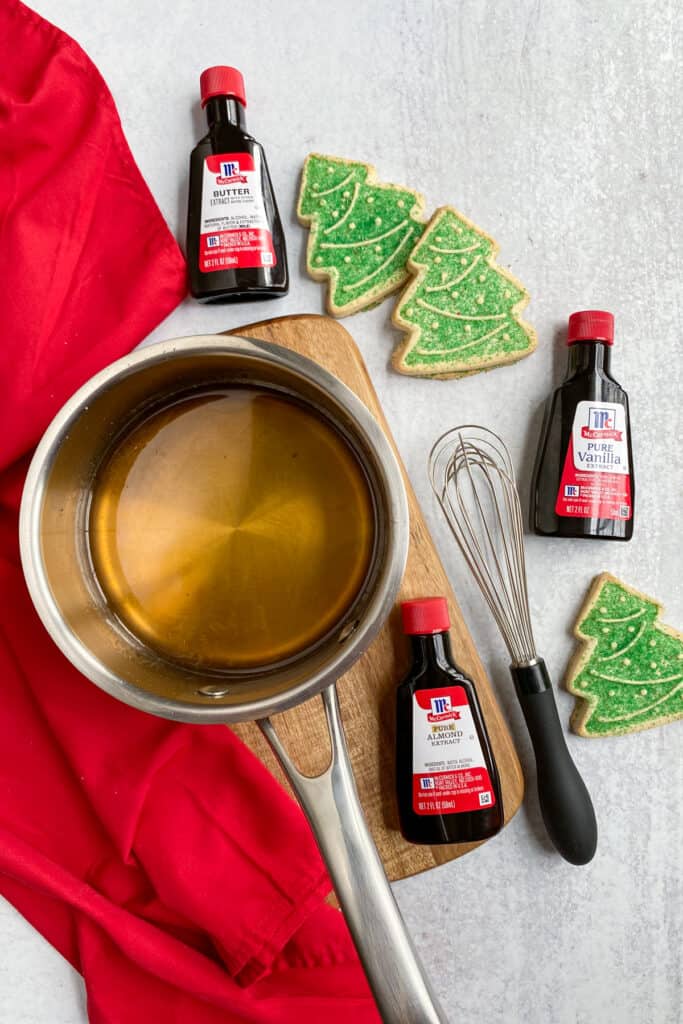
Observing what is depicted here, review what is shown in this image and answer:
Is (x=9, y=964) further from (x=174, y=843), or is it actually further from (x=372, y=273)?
(x=372, y=273)

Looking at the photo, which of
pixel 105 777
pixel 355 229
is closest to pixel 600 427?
pixel 355 229

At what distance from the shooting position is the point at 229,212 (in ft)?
2.18

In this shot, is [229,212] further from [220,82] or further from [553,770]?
[553,770]

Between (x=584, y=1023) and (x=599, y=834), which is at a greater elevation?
(x=599, y=834)

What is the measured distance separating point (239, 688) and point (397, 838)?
19 centimetres

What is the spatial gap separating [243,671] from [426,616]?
14 centimetres

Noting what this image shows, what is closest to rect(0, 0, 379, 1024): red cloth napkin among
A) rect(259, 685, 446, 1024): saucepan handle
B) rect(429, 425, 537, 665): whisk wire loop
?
rect(259, 685, 446, 1024): saucepan handle

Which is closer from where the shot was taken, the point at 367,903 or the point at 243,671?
the point at 367,903

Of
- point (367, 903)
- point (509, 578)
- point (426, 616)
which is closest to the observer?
point (367, 903)

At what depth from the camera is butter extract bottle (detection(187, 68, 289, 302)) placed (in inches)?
26.1

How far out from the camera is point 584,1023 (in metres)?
0.71

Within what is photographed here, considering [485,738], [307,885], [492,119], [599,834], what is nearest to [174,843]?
[307,885]

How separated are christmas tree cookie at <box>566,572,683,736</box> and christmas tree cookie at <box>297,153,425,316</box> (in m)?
0.32

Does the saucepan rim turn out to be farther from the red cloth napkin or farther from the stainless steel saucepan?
the red cloth napkin
